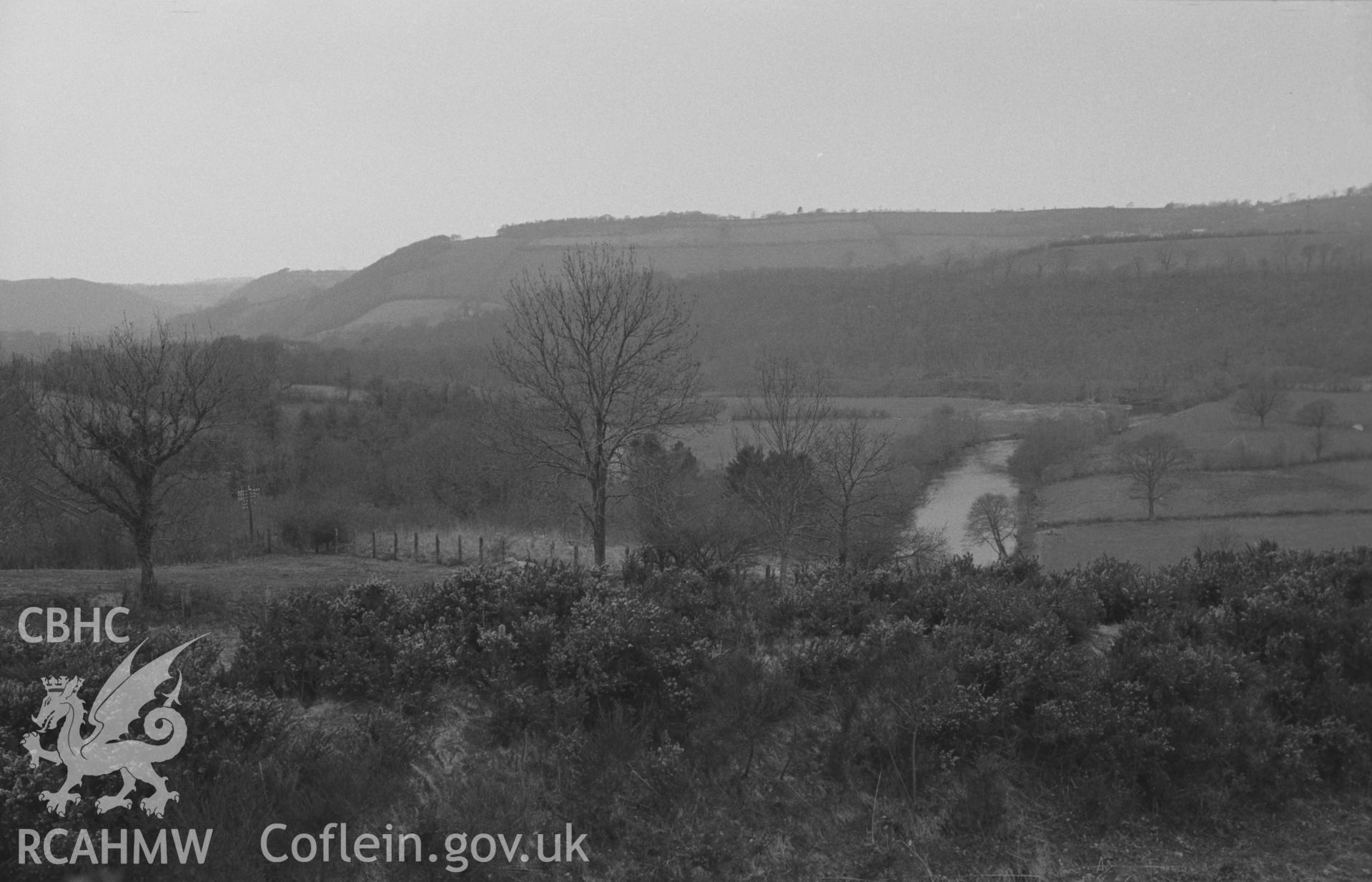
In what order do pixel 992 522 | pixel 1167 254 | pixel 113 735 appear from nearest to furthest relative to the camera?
pixel 113 735 → pixel 992 522 → pixel 1167 254

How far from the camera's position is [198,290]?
36.0 m

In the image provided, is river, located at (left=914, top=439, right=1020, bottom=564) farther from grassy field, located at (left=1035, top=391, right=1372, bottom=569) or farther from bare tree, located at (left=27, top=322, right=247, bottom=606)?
bare tree, located at (left=27, top=322, right=247, bottom=606)

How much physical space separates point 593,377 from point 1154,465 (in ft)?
47.4

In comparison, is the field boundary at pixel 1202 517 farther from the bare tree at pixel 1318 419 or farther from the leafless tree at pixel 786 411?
the leafless tree at pixel 786 411

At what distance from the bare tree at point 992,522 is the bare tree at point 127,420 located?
1531 cm

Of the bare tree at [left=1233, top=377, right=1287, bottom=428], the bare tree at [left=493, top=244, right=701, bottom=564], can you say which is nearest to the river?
the bare tree at [left=1233, top=377, right=1287, bottom=428]

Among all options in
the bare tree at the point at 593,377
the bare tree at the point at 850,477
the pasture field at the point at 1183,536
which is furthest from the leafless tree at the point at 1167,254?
the bare tree at the point at 593,377

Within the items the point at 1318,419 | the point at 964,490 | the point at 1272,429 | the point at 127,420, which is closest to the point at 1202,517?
the point at 1272,429

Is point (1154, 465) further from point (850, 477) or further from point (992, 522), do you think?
point (850, 477)

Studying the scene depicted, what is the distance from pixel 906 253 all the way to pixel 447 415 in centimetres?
2686

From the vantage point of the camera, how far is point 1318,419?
1510cm

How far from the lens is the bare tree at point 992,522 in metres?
18.7

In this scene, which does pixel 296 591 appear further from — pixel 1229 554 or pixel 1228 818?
pixel 1229 554

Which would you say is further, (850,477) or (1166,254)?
(1166,254)
